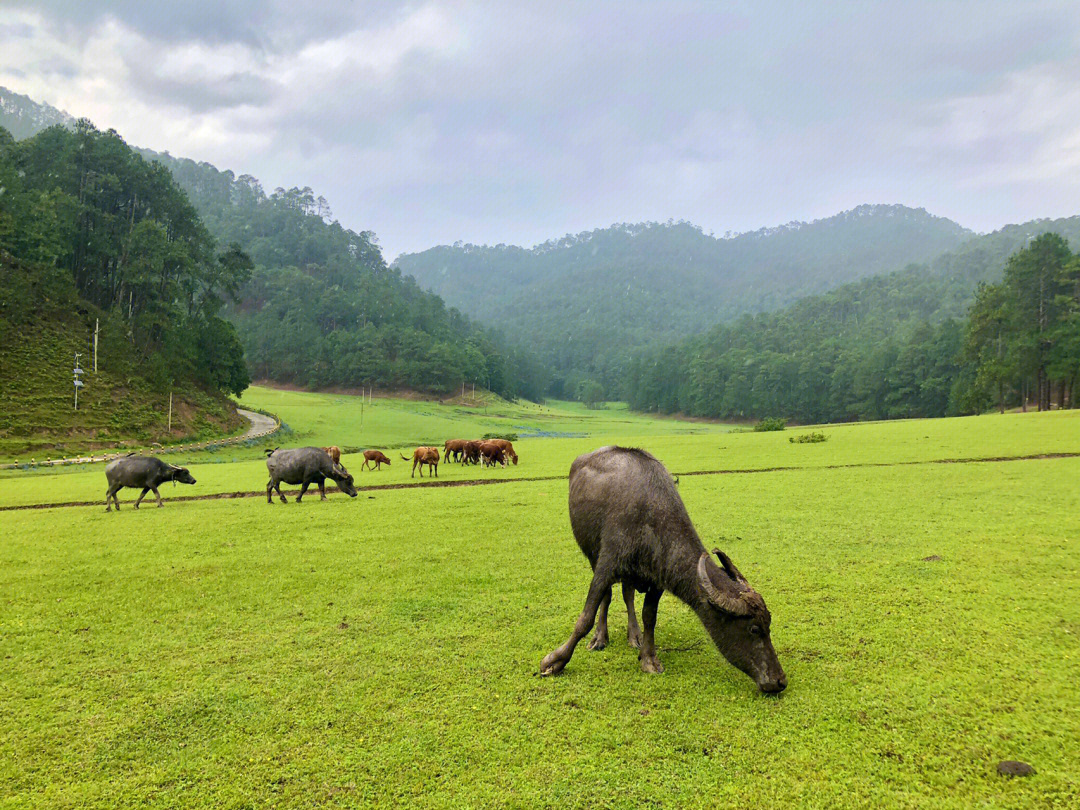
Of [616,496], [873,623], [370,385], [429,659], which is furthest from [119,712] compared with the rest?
[370,385]

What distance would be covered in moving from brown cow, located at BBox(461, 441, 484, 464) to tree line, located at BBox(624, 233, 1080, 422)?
45.6m

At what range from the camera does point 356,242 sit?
156625mm

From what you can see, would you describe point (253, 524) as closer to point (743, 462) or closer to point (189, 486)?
point (189, 486)

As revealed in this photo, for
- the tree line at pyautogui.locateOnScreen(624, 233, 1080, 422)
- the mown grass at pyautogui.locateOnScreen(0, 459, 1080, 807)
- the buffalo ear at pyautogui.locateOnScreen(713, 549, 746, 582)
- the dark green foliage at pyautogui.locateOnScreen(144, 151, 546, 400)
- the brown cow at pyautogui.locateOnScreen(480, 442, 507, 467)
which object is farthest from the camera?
the dark green foliage at pyautogui.locateOnScreen(144, 151, 546, 400)

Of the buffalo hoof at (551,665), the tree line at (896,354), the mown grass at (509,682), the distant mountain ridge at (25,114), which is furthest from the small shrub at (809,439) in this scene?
the distant mountain ridge at (25,114)

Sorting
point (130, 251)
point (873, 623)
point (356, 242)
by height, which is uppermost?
point (356, 242)

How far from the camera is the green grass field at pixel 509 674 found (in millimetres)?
3598

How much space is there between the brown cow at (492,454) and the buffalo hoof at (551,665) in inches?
794

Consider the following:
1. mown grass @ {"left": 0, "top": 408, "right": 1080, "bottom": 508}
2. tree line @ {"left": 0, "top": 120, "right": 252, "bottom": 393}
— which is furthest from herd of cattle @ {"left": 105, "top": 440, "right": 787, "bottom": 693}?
tree line @ {"left": 0, "top": 120, "right": 252, "bottom": 393}

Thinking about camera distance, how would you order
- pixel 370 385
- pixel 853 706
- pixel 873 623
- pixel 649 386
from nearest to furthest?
pixel 853 706 < pixel 873 623 < pixel 370 385 < pixel 649 386

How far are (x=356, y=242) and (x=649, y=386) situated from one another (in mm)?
93458

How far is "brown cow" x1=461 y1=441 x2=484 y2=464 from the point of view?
88.1 ft

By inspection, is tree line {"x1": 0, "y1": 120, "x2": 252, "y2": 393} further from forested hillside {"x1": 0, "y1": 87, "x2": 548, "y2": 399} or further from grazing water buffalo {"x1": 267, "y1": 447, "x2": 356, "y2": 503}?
grazing water buffalo {"x1": 267, "y1": 447, "x2": 356, "y2": 503}

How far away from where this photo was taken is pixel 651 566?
17.0ft
